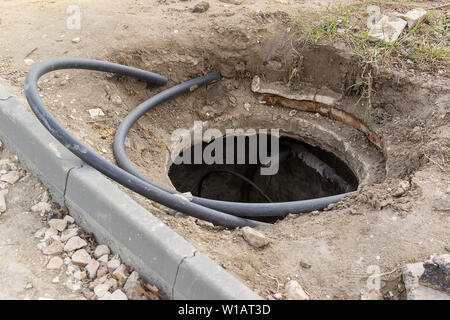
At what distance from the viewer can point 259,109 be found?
4656 millimetres

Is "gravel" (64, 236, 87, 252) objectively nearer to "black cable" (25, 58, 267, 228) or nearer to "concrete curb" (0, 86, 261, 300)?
"concrete curb" (0, 86, 261, 300)

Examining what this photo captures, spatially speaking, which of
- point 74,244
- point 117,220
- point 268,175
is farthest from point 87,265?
point 268,175

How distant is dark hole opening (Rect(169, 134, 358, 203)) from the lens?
4.98m

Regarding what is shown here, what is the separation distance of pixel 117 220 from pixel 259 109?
260 centimetres

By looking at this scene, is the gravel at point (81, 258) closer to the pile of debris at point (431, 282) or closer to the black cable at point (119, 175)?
the black cable at point (119, 175)

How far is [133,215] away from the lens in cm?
237

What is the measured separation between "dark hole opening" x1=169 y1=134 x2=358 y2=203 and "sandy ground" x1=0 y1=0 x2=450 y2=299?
57cm

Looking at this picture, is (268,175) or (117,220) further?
(268,175)

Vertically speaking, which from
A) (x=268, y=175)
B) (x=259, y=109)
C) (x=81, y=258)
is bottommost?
(x=268, y=175)

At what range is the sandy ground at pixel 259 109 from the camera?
2.49 m

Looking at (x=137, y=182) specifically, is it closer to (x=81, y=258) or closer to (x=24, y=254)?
(x=81, y=258)

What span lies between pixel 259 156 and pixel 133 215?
3215mm
